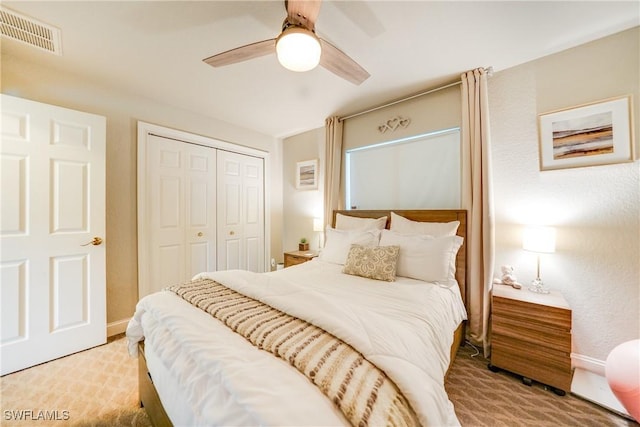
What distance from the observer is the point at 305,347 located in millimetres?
891

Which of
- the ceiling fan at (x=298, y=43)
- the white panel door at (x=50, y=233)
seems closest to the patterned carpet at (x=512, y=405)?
the ceiling fan at (x=298, y=43)

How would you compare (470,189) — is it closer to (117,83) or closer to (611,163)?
(611,163)

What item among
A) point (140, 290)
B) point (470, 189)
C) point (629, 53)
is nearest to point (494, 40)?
point (629, 53)

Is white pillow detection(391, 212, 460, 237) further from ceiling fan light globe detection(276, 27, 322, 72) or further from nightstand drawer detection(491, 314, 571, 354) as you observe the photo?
ceiling fan light globe detection(276, 27, 322, 72)

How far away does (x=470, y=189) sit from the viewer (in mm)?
2131

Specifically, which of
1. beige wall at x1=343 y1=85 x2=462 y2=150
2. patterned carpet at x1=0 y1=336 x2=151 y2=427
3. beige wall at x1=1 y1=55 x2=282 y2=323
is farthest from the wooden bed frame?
beige wall at x1=1 y1=55 x2=282 y2=323

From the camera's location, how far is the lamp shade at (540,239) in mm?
1714

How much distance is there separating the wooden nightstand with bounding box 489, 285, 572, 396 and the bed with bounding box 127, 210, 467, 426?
0.30m

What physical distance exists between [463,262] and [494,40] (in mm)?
1788

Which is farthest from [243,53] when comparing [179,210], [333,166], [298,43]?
[179,210]

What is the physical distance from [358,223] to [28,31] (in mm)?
3042

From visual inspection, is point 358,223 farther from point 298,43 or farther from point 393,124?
point 298,43

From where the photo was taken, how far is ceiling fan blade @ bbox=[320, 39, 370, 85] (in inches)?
56.3

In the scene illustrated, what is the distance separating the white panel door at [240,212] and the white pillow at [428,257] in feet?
7.96
